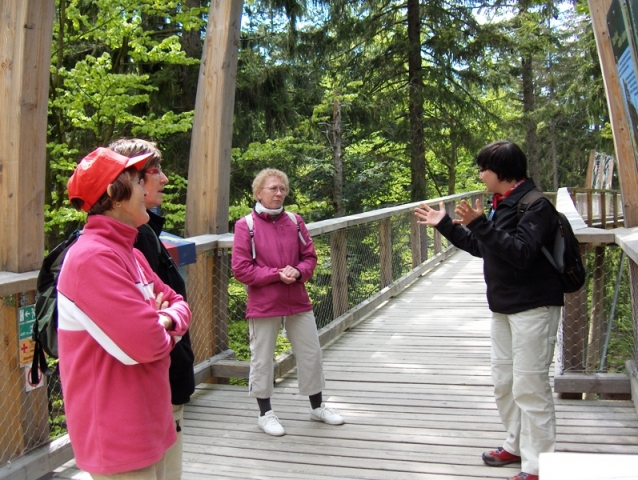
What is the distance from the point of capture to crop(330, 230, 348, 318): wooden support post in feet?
19.4

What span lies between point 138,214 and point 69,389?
505 millimetres

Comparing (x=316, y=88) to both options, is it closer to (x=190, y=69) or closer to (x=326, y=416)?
(x=190, y=69)

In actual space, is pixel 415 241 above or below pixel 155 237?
above

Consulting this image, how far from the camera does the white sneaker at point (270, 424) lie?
3658 mm

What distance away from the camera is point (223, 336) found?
478 centimetres

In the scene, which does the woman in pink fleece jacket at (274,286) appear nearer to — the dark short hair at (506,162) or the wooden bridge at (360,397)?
the wooden bridge at (360,397)

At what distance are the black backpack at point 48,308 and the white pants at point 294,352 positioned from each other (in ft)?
6.02

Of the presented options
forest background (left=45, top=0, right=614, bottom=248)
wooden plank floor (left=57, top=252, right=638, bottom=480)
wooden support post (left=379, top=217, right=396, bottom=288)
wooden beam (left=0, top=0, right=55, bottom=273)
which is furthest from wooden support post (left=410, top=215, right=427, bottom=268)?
wooden beam (left=0, top=0, right=55, bottom=273)

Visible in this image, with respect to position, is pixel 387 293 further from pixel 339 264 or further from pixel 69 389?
pixel 69 389

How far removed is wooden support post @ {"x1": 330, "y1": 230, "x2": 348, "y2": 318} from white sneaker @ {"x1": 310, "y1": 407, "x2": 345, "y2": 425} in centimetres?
215

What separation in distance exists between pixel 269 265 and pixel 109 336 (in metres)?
2.03

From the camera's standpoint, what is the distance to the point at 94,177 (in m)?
1.77

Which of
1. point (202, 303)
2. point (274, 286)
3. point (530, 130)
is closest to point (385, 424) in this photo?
point (274, 286)

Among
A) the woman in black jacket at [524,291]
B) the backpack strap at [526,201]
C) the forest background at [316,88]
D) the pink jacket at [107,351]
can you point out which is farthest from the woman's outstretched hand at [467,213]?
the forest background at [316,88]
